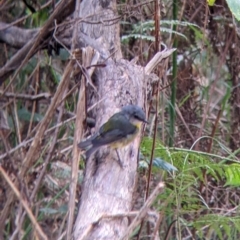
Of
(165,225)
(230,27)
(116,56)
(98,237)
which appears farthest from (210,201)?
(98,237)

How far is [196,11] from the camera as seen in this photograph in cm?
425

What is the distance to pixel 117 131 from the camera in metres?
2.88

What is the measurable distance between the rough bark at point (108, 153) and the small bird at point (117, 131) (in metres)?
0.04

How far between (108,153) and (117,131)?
0.78 ft

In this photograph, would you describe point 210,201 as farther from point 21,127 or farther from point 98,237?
point 98,237

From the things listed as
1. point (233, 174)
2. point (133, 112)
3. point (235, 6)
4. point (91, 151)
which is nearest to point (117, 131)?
point (133, 112)

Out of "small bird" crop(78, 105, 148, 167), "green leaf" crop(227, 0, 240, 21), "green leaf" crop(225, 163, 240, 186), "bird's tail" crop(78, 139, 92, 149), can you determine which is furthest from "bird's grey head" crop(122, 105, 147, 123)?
"green leaf" crop(227, 0, 240, 21)

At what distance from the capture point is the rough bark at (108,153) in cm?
221

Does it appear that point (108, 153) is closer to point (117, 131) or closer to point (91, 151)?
point (91, 151)

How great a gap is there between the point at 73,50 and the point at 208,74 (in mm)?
2508

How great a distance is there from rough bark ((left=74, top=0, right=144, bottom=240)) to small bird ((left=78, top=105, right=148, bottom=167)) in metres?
0.04

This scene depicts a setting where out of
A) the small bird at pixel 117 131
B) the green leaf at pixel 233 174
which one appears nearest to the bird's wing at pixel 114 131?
the small bird at pixel 117 131

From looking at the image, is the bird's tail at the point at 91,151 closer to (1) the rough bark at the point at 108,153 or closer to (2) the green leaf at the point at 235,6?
(1) the rough bark at the point at 108,153

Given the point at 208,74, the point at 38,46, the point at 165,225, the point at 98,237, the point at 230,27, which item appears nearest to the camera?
the point at 98,237
